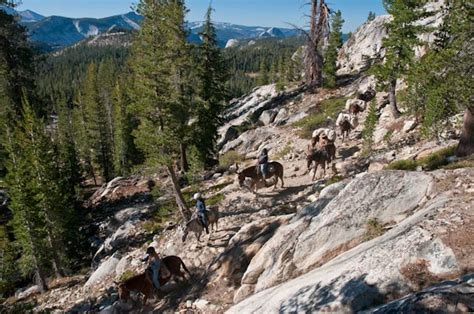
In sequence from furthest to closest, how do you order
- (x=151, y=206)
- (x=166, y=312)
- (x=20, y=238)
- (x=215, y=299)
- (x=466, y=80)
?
1. (x=151, y=206)
2. (x=20, y=238)
3. (x=166, y=312)
4. (x=215, y=299)
5. (x=466, y=80)

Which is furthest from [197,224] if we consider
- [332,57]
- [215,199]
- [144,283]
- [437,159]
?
[332,57]

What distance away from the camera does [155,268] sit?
1420 cm

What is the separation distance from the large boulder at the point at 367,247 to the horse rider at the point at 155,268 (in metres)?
3.88

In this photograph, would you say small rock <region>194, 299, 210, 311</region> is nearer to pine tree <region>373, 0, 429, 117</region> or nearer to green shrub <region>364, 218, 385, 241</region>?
green shrub <region>364, 218, 385, 241</region>

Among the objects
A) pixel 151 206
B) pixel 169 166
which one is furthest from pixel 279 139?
pixel 169 166

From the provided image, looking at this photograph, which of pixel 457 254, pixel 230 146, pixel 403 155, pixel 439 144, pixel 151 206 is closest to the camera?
pixel 457 254

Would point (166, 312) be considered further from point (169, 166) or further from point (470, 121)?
point (470, 121)

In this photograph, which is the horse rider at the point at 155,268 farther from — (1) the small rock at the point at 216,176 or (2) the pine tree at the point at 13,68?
(2) the pine tree at the point at 13,68

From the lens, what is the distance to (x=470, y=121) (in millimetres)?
13633

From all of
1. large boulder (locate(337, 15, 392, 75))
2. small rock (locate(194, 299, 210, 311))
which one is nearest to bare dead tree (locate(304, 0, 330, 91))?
large boulder (locate(337, 15, 392, 75))

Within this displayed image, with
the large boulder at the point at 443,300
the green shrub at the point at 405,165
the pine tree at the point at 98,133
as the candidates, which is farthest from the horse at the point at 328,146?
the pine tree at the point at 98,133

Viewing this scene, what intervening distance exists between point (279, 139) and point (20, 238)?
21.2 metres

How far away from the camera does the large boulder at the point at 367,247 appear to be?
7.42 metres

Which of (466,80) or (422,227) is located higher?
(466,80)
